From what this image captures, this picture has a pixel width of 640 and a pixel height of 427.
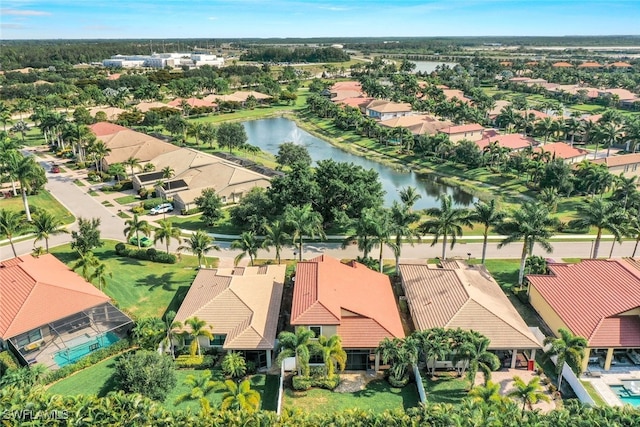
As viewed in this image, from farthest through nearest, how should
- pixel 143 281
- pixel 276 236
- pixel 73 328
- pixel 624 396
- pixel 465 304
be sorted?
pixel 143 281 < pixel 276 236 < pixel 73 328 < pixel 465 304 < pixel 624 396

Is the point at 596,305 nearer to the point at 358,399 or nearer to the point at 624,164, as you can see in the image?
the point at 358,399

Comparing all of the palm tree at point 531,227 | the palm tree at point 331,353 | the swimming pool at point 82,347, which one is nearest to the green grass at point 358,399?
the palm tree at point 331,353

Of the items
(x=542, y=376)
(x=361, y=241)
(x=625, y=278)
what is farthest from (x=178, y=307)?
(x=625, y=278)

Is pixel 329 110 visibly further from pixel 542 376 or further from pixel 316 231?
pixel 542 376

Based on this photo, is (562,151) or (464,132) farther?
(464,132)

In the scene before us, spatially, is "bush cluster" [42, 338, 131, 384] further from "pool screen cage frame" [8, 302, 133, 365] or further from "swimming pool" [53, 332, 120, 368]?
"pool screen cage frame" [8, 302, 133, 365]

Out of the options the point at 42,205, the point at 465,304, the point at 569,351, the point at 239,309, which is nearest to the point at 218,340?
the point at 239,309
